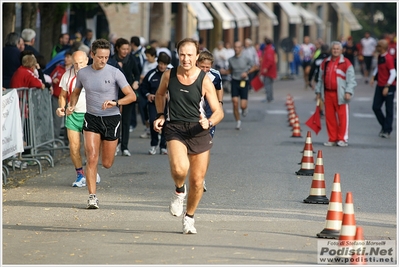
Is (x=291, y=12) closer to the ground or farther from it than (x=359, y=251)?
closer to the ground

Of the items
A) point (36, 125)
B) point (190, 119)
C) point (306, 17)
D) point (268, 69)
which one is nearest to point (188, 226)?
point (190, 119)

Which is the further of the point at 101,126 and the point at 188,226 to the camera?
the point at 101,126

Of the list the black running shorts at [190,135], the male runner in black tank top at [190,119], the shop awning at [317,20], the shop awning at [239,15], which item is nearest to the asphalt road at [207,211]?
the male runner in black tank top at [190,119]

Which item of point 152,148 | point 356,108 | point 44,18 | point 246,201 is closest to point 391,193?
point 246,201

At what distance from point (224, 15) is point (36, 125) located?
26301 mm

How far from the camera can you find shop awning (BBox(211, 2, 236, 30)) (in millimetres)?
39812

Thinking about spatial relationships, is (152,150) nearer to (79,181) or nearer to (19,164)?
(19,164)

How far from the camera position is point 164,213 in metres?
9.82

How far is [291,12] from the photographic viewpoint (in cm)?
5388

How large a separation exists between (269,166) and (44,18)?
10264 mm

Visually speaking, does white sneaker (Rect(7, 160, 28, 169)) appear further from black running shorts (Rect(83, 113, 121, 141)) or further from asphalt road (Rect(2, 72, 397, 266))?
black running shorts (Rect(83, 113, 121, 141))

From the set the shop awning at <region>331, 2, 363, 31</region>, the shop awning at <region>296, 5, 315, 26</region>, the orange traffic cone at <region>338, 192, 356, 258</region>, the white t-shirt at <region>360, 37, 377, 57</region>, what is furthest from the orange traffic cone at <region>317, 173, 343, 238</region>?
the shop awning at <region>331, 2, 363, 31</region>

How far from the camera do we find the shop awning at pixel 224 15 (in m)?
39.8

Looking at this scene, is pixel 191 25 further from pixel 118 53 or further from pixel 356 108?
pixel 118 53
